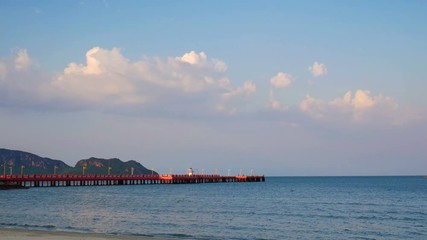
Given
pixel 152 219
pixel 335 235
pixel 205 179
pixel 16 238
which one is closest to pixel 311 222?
pixel 335 235

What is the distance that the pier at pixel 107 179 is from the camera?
93750 millimetres

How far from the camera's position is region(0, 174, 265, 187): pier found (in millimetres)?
93750

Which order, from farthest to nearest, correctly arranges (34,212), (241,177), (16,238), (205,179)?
(241,177), (205,179), (34,212), (16,238)

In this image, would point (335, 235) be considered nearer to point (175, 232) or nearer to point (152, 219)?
A: point (175, 232)

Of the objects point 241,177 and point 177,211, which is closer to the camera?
point 177,211

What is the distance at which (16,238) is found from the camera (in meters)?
23.9

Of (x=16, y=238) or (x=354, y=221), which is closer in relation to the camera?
(x=16, y=238)

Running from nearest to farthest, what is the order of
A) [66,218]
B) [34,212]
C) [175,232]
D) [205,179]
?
[175,232] < [66,218] < [34,212] < [205,179]

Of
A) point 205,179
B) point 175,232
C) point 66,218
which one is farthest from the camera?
Result: point 205,179

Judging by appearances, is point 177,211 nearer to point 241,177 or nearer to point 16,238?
point 16,238

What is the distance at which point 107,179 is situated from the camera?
11000 centimetres

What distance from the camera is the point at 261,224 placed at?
1421 inches

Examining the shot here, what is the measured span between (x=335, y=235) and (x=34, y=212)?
25.5 metres

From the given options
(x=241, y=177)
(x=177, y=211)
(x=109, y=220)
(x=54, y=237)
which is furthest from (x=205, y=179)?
(x=54, y=237)
